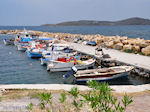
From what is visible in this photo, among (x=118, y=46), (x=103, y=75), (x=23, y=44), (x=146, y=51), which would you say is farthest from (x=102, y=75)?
(x=23, y=44)

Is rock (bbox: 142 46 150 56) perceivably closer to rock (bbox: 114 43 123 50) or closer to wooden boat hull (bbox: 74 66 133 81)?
rock (bbox: 114 43 123 50)

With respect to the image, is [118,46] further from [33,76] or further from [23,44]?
[23,44]

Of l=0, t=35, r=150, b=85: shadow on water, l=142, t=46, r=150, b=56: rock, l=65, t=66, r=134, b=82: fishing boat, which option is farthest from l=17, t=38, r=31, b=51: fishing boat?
l=142, t=46, r=150, b=56: rock

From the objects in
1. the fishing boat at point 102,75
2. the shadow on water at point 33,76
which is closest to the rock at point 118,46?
the shadow on water at point 33,76

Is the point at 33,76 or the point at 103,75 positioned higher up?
the point at 103,75

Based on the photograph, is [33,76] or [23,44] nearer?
[33,76]

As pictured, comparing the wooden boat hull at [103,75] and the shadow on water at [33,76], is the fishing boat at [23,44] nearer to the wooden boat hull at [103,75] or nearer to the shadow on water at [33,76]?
the shadow on water at [33,76]

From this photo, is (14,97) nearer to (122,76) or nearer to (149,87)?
(149,87)

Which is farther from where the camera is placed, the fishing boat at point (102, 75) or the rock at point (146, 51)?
the rock at point (146, 51)

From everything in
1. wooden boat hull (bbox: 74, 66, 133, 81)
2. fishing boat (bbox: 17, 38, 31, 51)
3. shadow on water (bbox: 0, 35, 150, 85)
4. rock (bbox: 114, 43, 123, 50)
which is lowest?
shadow on water (bbox: 0, 35, 150, 85)

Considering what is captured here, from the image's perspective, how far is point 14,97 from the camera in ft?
27.5

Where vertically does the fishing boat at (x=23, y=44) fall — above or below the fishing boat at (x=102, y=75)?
above

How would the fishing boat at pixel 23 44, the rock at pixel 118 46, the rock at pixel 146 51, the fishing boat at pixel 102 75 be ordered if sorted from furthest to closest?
the fishing boat at pixel 23 44
the rock at pixel 118 46
the rock at pixel 146 51
the fishing boat at pixel 102 75

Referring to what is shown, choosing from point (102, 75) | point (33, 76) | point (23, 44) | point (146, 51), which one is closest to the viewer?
point (102, 75)
